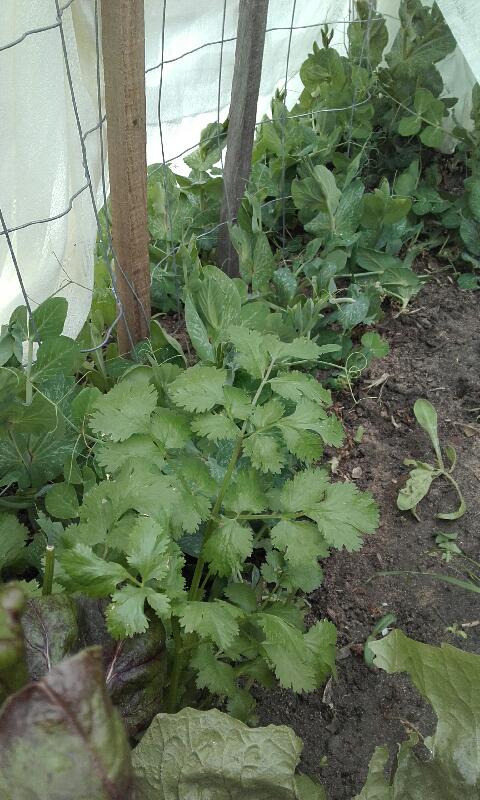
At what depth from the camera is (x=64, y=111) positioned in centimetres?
187

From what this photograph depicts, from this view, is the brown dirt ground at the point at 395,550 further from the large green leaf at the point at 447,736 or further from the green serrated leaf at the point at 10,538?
the large green leaf at the point at 447,736

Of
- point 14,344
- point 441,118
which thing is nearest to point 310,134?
point 441,118

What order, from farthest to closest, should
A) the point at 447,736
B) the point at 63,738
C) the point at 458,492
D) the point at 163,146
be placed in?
the point at 163,146, the point at 458,492, the point at 447,736, the point at 63,738

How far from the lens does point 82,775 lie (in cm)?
59

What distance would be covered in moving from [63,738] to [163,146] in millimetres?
2359

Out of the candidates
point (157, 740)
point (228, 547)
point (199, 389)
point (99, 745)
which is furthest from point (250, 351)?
point (99, 745)

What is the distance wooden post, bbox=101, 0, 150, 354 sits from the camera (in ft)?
5.28

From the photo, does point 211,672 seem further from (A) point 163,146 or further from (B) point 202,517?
(A) point 163,146

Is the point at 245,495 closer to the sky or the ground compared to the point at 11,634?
closer to the ground

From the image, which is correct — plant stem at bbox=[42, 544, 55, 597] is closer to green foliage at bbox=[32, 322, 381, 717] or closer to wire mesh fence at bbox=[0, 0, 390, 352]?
green foliage at bbox=[32, 322, 381, 717]

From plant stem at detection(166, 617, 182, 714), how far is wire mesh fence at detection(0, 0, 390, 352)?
2.48 feet

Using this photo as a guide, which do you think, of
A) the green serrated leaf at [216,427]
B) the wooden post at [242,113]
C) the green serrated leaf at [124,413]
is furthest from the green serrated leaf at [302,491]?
the wooden post at [242,113]

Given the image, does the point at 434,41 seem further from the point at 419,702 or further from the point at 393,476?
the point at 419,702

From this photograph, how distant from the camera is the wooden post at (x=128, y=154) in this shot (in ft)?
5.28
